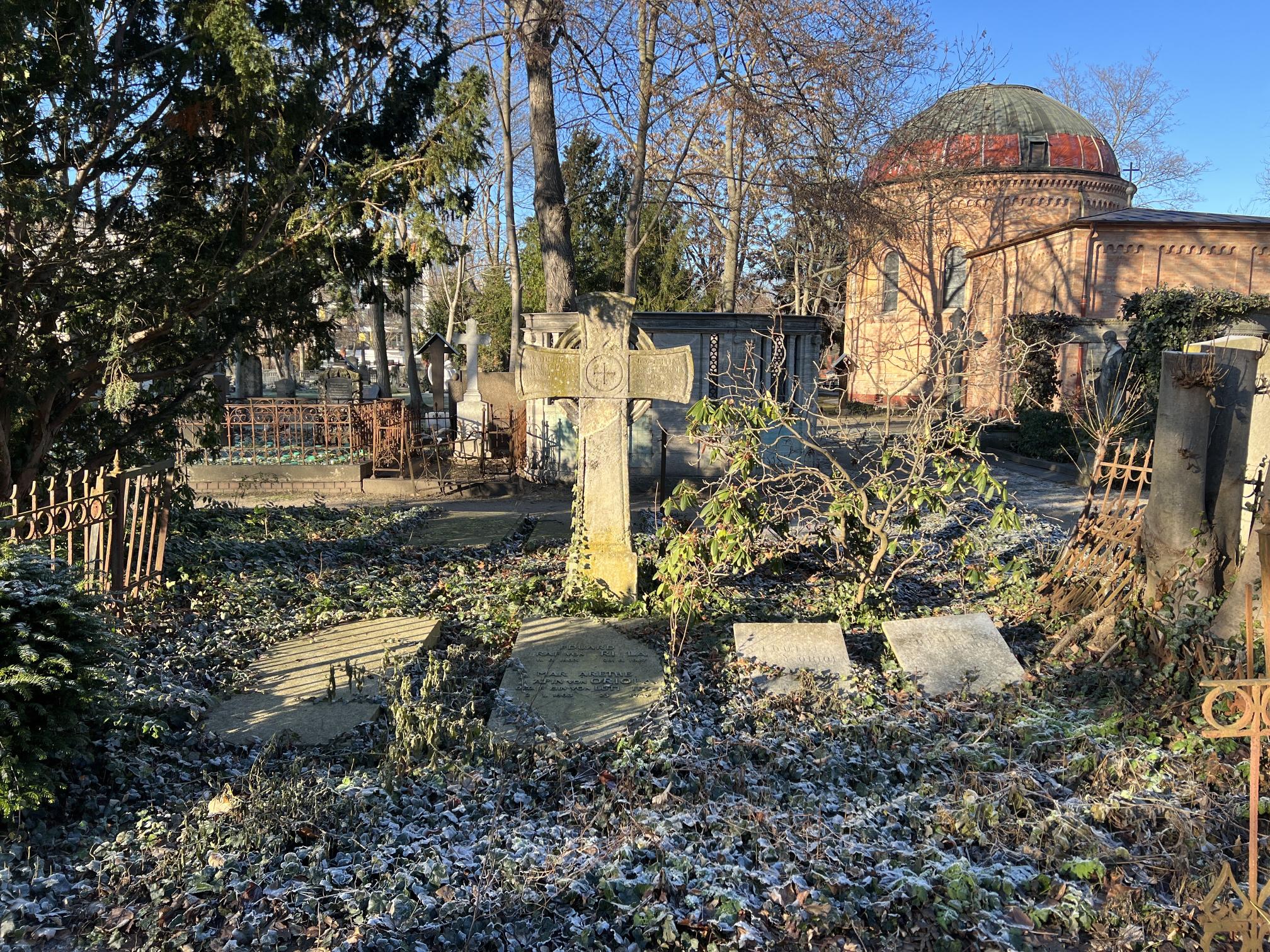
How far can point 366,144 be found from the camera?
7.71 meters

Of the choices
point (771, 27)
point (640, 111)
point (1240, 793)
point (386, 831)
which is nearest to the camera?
point (386, 831)

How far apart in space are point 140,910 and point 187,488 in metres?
5.76

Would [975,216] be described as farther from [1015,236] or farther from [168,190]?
[168,190]

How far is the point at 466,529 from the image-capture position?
9.41m

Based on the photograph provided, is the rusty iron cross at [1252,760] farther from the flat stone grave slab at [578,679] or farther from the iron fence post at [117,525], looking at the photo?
the iron fence post at [117,525]

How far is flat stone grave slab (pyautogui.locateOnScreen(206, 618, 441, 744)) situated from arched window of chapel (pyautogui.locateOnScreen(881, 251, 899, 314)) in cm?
2915

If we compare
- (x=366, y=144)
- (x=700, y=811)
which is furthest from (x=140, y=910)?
(x=366, y=144)

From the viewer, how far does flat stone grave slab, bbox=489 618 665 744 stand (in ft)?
15.2

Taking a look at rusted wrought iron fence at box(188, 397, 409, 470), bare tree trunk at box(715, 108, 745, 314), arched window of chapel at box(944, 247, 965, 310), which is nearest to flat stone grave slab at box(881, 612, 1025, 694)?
rusted wrought iron fence at box(188, 397, 409, 470)

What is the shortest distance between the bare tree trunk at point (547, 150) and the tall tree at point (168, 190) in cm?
348

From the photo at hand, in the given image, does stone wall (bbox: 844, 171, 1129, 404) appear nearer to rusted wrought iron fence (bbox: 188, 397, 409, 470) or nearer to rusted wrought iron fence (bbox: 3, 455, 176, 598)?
rusted wrought iron fence (bbox: 188, 397, 409, 470)

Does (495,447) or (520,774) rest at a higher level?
(495,447)

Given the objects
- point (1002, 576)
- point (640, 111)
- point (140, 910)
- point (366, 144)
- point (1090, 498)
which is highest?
point (640, 111)

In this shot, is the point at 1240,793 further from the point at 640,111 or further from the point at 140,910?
the point at 640,111
